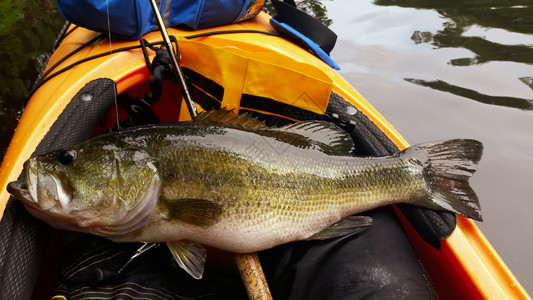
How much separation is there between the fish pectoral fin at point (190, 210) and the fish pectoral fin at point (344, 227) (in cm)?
44

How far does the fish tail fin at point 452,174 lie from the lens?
5.57ft

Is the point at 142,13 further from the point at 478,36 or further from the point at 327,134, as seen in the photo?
the point at 478,36

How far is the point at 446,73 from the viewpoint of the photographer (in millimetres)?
4773

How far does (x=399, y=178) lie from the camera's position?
1.72 metres

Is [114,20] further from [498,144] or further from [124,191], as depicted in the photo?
[498,144]

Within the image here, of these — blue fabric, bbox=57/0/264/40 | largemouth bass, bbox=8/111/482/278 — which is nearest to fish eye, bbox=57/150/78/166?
largemouth bass, bbox=8/111/482/278

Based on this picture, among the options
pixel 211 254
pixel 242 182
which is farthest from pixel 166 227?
pixel 211 254

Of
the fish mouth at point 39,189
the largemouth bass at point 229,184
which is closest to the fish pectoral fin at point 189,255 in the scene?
the largemouth bass at point 229,184

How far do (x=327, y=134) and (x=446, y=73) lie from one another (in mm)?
3577

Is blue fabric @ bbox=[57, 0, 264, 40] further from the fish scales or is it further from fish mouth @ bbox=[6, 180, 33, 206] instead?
fish mouth @ bbox=[6, 180, 33, 206]

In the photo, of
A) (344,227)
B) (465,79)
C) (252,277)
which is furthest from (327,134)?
(465,79)

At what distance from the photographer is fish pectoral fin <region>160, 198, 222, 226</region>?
1.44m

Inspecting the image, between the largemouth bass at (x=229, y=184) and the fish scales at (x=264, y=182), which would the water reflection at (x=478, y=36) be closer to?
the largemouth bass at (x=229, y=184)

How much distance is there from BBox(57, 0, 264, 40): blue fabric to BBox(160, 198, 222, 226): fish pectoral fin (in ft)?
4.30
